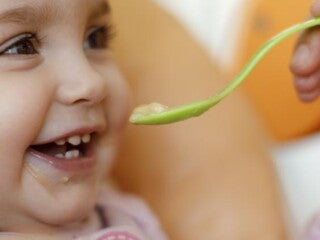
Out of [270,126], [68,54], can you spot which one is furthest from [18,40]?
[270,126]

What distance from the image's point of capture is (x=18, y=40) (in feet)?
2.42

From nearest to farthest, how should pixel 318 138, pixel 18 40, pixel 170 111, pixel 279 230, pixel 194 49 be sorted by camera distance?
1. pixel 170 111
2. pixel 18 40
3. pixel 279 230
4. pixel 194 49
5. pixel 318 138

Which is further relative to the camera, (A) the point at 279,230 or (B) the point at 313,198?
(B) the point at 313,198

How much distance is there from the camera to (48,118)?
730 millimetres

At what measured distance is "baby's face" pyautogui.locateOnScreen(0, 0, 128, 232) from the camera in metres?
0.71

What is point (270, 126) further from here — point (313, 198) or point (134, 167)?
point (134, 167)

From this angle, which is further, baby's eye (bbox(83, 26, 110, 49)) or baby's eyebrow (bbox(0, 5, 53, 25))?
baby's eye (bbox(83, 26, 110, 49))

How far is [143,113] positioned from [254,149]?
43cm

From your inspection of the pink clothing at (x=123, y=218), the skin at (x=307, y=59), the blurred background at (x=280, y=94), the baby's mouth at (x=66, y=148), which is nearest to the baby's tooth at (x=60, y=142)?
the baby's mouth at (x=66, y=148)

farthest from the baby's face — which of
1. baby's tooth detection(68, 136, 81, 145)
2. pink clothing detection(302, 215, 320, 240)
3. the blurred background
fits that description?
the blurred background

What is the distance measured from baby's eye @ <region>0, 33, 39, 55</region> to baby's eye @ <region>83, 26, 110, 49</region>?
0.10 metres

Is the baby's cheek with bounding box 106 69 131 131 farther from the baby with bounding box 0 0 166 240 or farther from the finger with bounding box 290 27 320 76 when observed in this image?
the finger with bounding box 290 27 320 76

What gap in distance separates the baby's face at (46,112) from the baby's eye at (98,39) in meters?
0.06

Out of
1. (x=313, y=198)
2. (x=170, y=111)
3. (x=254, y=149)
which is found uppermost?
(x=170, y=111)
